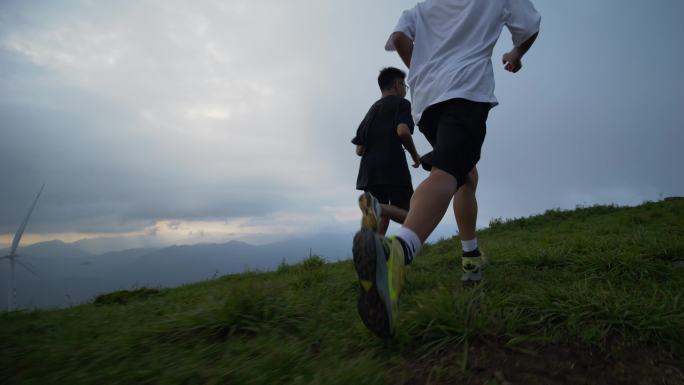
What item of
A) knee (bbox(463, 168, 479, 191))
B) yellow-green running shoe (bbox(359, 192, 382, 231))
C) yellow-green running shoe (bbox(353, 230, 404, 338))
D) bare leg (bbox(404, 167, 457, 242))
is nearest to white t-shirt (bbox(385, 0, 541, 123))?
bare leg (bbox(404, 167, 457, 242))

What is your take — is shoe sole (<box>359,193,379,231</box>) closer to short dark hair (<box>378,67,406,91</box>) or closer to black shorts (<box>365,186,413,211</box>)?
black shorts (<box>365,186,413,211</box>)

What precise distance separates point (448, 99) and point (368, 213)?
35.4 inches

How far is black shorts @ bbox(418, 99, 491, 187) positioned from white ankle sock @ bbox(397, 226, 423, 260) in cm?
47

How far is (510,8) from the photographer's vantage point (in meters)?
2.39

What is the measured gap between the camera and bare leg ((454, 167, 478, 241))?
2.67 meters

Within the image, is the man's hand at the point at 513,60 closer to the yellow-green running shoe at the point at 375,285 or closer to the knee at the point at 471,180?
the knee at the point at 471,180

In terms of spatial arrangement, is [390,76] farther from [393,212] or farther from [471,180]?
[471,180]

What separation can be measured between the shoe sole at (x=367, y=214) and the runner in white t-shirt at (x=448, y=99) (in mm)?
142

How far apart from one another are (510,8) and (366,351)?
7.93ft

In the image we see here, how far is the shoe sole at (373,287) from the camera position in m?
1.40

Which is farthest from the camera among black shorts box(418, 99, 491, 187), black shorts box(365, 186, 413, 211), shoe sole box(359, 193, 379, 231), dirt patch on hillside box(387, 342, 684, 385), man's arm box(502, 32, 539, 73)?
black shorts box(365, 186, 413, 211)

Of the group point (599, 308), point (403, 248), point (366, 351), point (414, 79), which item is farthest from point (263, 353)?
point (414, 79)

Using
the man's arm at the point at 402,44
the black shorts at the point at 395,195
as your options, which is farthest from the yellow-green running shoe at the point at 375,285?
the black shorts at the point at 395,195

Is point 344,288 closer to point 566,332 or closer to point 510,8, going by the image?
point 566,332
